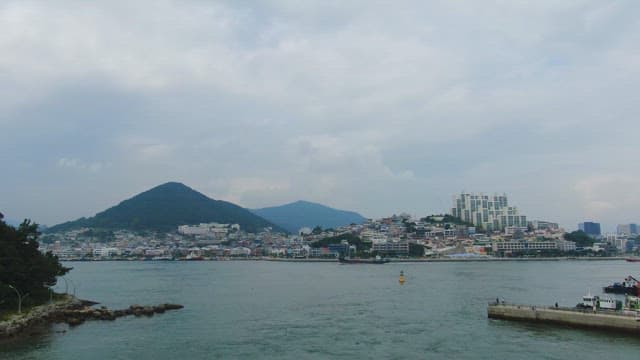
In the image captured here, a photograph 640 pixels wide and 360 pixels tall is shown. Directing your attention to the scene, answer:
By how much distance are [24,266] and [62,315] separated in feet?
11.1

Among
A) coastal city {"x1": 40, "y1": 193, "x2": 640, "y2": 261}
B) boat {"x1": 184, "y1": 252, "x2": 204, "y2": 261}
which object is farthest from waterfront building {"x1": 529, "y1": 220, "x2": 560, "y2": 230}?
boat {"x1": 184, "y1": 252, "x2": 204, "y2": 261}

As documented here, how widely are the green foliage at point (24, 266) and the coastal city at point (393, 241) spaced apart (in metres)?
103

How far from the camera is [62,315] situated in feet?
102

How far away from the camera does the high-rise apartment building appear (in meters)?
186

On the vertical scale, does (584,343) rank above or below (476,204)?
below

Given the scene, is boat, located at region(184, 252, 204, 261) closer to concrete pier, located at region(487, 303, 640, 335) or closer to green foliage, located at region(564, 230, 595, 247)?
green foliage, located at region(564, 230, 595, 247)

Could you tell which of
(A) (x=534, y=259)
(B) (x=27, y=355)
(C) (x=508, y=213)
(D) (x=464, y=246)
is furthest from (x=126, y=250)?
(B) (x=27, y=355)

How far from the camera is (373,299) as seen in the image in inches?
1576

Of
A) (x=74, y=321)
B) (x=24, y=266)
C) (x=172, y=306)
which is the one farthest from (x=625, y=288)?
(x=24, y=266)

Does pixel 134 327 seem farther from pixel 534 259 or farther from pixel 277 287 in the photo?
pixel 534 259

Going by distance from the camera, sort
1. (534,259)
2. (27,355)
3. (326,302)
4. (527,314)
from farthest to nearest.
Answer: (534,259) < (326,302) < (527,314) < (27,355)

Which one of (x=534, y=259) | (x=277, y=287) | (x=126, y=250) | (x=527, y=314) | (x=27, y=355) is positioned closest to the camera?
(x=27, y=355)

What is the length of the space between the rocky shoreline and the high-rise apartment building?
16258cm

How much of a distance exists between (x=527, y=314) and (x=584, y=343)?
5.21 m
